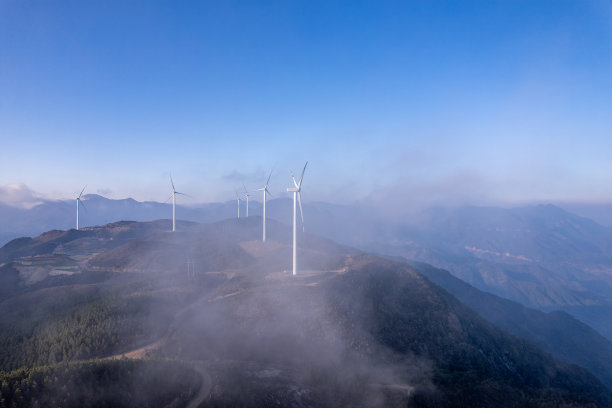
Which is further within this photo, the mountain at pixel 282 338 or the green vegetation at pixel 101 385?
the mountain at pixel 282 338

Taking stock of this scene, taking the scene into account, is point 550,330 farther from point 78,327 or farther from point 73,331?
point 73,331

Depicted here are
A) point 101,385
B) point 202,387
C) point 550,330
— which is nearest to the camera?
point 101,385

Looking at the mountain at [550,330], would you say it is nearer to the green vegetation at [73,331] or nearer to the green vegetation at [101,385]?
the green vegetation at [101,385]

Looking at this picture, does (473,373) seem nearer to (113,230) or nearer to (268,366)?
(268,366)

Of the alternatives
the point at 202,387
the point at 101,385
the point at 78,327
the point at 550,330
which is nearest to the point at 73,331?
the point at 78,327

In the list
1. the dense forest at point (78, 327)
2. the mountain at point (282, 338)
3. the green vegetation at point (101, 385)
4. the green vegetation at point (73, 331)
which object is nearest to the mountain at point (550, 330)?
→ the mountain at point (282, 338)

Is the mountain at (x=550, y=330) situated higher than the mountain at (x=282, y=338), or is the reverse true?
the mountain at (x=282, y=338)

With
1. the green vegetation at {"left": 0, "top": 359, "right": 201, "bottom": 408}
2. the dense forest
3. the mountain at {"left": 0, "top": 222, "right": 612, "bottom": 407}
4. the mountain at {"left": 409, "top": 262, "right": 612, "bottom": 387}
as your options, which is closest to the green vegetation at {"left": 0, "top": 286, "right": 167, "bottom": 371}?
the dense forest

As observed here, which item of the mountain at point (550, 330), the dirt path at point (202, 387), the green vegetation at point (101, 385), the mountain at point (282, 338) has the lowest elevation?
the mountain at point (550, 330)
